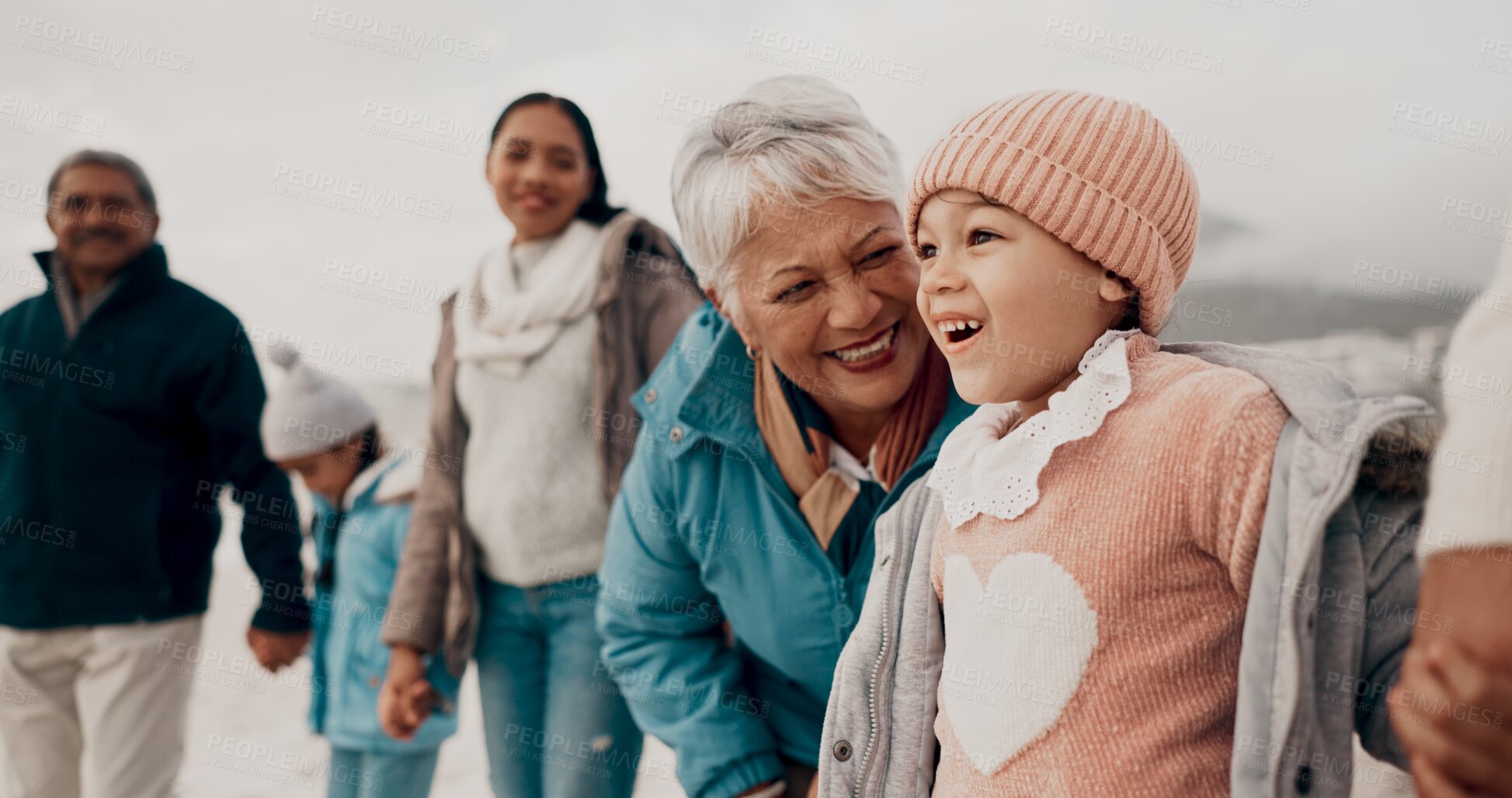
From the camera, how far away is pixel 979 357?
3.96ft

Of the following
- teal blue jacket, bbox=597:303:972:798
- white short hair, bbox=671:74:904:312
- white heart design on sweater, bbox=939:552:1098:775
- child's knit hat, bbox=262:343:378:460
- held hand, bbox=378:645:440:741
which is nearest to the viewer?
white heart design on sweater, bbox=939:552:1098:775

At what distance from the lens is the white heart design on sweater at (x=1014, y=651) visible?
113 centimetres

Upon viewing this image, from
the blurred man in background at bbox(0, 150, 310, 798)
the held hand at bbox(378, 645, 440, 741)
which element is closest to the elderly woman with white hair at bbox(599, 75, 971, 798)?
the held hand at bbox(378, 645, 440, 741)

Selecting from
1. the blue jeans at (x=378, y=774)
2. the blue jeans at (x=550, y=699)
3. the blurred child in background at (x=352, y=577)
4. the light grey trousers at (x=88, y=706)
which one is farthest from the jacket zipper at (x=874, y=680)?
the light grey trousers at (x=88, y=706)

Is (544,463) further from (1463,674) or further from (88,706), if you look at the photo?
(1463,674)

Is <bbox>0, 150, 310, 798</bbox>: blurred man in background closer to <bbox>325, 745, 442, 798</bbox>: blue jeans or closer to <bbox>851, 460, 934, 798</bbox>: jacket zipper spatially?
<bbox>325, 745, 442, 798</bbox>: blue jeans

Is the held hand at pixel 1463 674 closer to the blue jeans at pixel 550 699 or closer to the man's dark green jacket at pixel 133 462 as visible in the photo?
the blue jeans at pixel 550 699

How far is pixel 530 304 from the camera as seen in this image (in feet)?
8.11

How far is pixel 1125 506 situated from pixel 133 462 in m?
2.60

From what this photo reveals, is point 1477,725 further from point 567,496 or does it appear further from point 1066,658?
point 567,496

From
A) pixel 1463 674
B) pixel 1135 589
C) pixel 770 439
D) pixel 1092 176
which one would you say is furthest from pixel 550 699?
pixel 1463 674

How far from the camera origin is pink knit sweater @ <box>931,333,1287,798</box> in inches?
41.8

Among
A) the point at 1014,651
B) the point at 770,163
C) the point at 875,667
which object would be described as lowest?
the point at 875,667

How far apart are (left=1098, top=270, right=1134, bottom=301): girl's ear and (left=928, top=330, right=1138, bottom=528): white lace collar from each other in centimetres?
4
